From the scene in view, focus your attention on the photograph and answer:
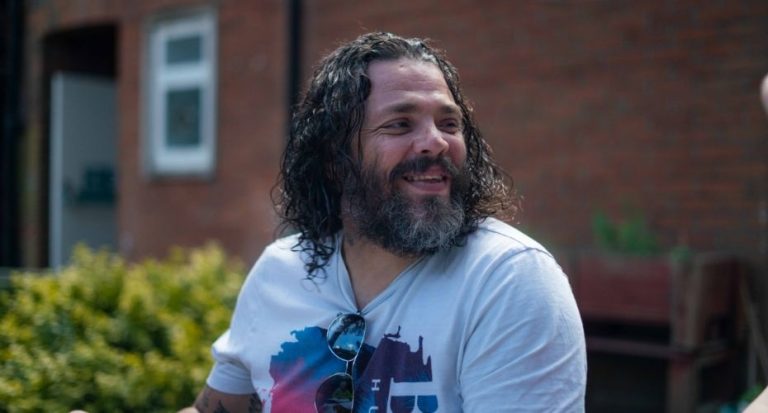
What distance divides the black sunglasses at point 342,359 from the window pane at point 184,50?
562cm

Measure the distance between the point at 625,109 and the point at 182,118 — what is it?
3.88 meters

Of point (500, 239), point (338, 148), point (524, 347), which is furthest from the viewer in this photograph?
point (338, 148)

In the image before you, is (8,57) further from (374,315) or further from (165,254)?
(374,315)

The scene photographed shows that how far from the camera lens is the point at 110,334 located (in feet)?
11.3

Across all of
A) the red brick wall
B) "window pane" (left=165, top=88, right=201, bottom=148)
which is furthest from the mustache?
"window pane" (left=165, top=88, right=201, bottom=148)

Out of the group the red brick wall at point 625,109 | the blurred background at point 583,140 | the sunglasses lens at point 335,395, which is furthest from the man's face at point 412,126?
the red brick wall at point 625,109

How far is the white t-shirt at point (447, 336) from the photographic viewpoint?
163cm

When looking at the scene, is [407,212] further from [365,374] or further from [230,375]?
[230,375]

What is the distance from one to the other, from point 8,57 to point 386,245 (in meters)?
7.62

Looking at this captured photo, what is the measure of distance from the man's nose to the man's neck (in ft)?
0.75

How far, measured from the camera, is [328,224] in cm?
217

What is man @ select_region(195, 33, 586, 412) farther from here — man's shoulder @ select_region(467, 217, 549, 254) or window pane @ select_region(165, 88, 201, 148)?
window pane @ select_region(165, 88, 201, 148)

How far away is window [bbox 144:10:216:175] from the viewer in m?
7.00

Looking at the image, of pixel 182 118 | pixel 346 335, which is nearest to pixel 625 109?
pixel 346 335
